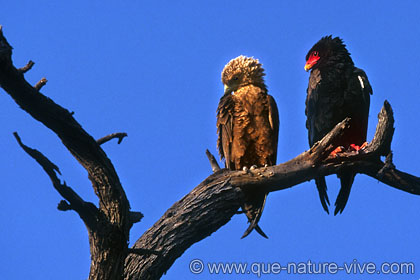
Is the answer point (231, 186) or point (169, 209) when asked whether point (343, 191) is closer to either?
point (231, 186)

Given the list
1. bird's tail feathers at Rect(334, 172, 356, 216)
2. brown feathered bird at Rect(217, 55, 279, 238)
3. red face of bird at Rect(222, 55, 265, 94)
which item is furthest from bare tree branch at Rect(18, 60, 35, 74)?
bird's tail feathers at Rect(334, 172, 356, 216)

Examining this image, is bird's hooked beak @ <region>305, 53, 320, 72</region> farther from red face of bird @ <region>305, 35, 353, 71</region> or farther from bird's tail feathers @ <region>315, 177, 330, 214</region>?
bird's tail feathers @ <region>315, 177, 330, 214</region>

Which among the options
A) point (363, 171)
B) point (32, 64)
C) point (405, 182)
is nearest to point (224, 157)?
point (363, 171)

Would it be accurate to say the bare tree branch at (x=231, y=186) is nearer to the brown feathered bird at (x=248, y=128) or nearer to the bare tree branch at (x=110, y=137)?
the brown feathered bird at (x=248, y=128)

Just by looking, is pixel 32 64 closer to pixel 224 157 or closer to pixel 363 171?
pixel 224 157

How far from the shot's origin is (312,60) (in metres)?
6.52

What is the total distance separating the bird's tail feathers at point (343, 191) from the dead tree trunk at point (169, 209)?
55 cm

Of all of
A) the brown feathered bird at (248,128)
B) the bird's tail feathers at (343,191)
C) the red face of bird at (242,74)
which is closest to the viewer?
the brown feathered bird at (248,128)

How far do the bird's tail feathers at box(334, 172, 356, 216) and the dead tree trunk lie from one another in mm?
555

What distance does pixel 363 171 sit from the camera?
5.28 m

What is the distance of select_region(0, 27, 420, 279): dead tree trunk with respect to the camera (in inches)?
A: 159

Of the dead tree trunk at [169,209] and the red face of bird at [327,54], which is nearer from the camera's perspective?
the dead tree trunk at [169,209]

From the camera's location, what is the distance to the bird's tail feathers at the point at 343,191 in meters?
5.84

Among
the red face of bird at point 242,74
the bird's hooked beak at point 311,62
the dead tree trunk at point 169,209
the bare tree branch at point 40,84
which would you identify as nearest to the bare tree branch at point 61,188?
the dead tree trunk at point 169,209
